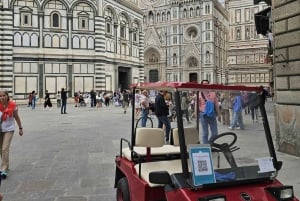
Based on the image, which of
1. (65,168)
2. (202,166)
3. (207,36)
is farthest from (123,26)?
(202,166)

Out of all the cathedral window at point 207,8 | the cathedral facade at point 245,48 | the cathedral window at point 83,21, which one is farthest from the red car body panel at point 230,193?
the cathedral window at point 207,8

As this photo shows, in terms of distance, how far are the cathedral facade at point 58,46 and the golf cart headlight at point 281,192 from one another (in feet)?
107

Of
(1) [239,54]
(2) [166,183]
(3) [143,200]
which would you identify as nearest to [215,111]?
(2) [166,183]

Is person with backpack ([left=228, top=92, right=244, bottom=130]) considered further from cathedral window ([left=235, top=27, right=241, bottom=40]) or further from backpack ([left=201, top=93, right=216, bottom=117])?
cathedral window ([left=235, top=27, right=241, bottom=40])

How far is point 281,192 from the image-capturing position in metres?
3.37

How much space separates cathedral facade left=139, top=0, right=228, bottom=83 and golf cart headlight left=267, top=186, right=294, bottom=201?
202 ft

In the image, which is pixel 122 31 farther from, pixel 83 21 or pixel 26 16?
pixel 26 16

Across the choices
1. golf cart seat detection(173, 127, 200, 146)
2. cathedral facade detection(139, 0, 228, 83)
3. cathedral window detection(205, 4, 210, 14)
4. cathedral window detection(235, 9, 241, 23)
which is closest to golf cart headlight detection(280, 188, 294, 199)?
golf cart seat detection(173, 127, 200, 146)

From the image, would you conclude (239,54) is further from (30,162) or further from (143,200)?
(143,200)

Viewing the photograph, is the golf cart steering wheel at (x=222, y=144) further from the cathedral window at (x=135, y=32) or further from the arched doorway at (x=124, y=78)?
the cathedral window at (x=135, y=32)

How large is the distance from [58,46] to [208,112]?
109 ft

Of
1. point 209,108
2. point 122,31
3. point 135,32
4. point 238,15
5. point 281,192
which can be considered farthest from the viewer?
point 238,15

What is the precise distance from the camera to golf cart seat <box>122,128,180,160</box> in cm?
454

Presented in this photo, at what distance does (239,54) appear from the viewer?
64688 millimetres
